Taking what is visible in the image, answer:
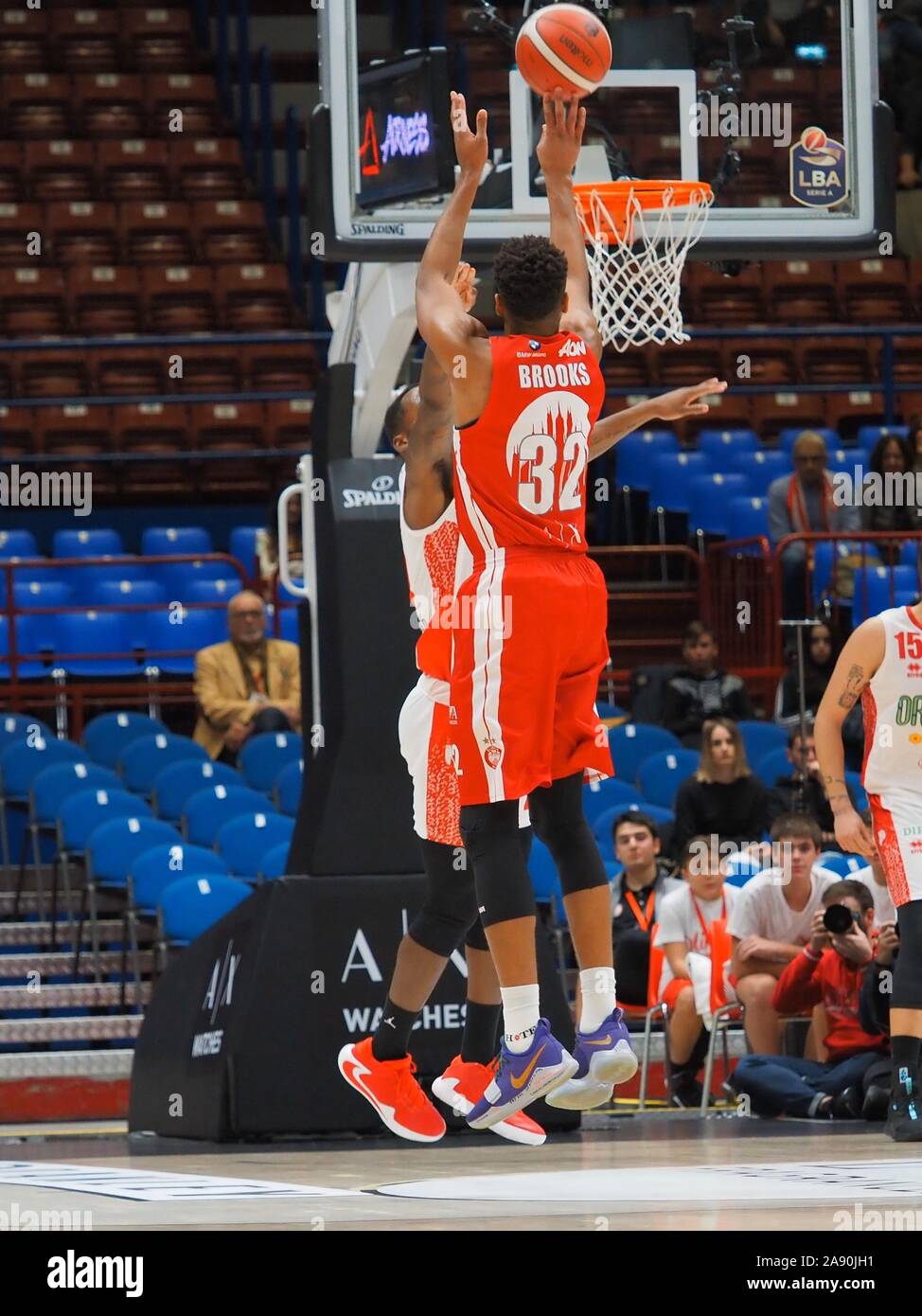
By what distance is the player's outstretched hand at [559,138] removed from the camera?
6262 mm

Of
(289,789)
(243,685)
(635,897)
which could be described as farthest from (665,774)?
(243,685)

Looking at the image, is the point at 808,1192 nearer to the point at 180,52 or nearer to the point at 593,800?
the point at 593,800

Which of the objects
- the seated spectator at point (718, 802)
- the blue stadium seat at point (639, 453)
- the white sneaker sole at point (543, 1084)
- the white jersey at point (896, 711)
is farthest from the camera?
the blue stadium seat at point (639, 453)

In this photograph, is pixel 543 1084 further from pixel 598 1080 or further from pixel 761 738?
pixel 761 738

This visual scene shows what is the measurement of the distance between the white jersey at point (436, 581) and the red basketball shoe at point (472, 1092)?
109cm

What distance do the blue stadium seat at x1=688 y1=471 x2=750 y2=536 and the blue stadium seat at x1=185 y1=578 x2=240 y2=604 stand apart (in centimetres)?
349

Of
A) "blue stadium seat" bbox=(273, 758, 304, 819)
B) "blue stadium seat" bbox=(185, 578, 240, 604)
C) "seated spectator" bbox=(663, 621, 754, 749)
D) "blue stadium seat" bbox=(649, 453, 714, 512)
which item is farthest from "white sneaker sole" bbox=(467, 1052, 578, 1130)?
"blue stadium seat" bbox=(649, 453, 714, 512)

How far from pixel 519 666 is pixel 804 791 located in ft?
22.6

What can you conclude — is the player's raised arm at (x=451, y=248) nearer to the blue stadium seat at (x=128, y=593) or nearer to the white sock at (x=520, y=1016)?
the white sock at (x=520, y=1016)

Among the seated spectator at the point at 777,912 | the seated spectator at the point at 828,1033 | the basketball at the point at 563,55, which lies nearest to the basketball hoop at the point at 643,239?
the basketball at the point at 563,55

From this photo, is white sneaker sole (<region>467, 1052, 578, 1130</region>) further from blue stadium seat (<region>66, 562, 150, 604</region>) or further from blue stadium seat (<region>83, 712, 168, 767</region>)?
blue stadium seat (<region>66, 562, 150, 604</region>)

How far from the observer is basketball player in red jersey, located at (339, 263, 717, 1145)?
6352mm

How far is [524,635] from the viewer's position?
19.0 feet

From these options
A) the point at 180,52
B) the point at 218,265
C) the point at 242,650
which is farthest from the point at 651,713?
the point at 180,52
